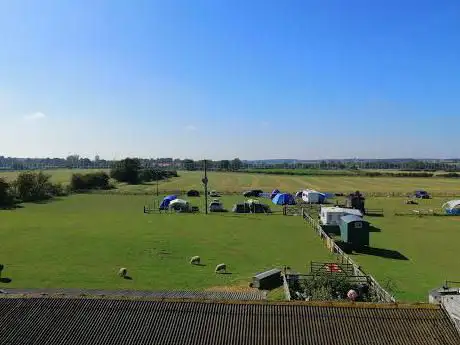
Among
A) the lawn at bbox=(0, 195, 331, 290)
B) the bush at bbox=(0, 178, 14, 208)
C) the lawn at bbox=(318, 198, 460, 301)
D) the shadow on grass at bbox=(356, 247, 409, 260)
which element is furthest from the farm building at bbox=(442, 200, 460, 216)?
the bush at bbox=(0, 178, 14, 208)

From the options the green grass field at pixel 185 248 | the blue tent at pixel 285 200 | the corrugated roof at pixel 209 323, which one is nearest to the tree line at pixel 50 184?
the green grass field at pixel 185 248

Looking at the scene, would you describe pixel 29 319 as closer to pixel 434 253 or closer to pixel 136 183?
pixel 434 253

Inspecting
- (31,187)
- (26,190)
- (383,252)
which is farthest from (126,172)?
(383,252)

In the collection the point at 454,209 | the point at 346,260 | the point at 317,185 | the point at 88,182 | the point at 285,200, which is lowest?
the point at 317,185

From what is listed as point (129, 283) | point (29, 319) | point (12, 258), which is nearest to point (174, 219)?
point (12, 258)

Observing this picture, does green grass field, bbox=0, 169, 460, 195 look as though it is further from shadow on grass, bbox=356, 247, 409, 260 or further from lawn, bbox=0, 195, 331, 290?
shadow on grass, bbox=356, 247, 409, 260

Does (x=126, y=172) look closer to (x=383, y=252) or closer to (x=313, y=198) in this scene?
(x=313, y=198)
